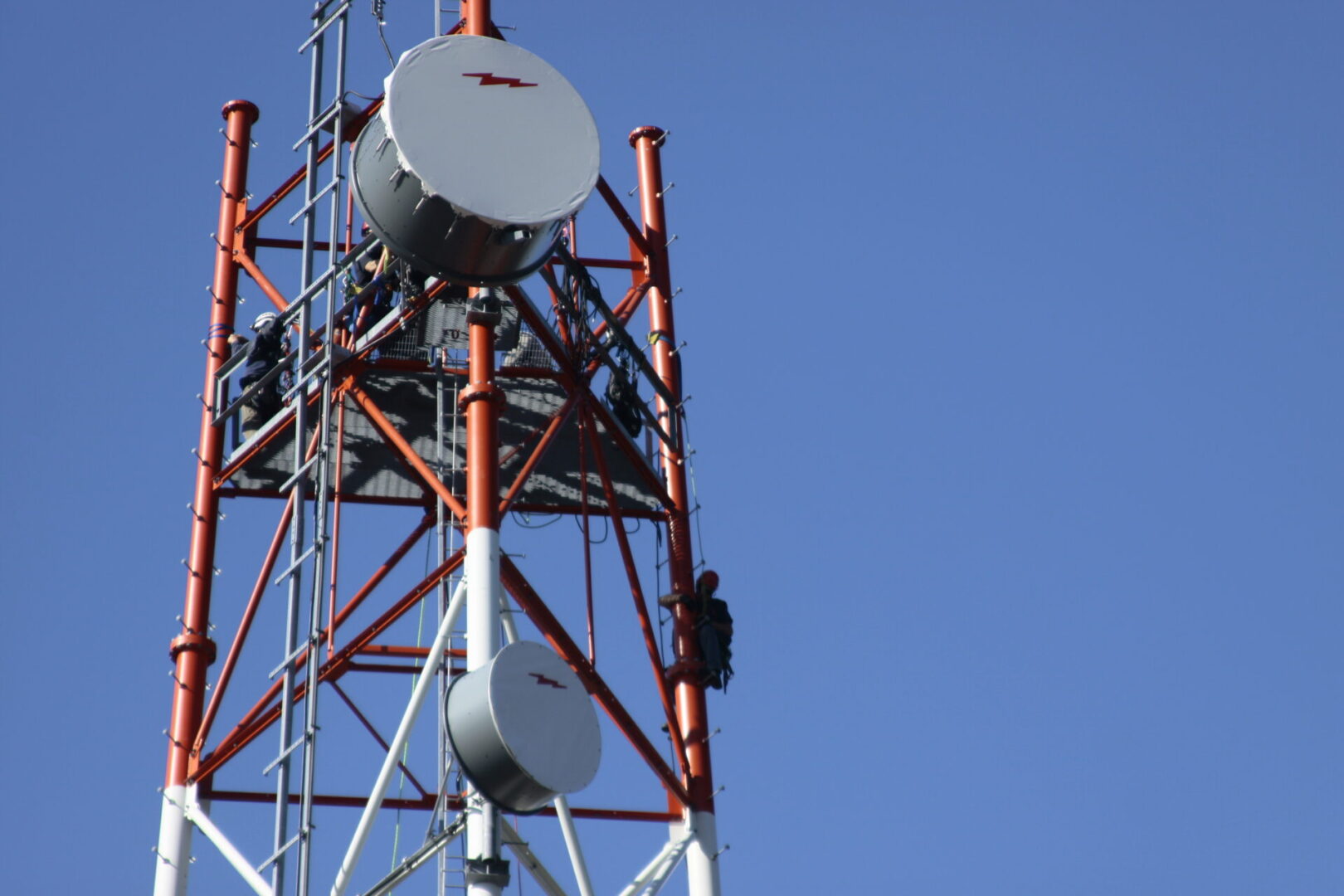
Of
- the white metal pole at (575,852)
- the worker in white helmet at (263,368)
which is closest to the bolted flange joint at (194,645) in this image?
the worker in white helmet at (263,368)

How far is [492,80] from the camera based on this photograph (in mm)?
21484

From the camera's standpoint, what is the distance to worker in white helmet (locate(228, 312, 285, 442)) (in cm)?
2459

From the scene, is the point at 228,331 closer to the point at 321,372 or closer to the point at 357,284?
the point at 357,284

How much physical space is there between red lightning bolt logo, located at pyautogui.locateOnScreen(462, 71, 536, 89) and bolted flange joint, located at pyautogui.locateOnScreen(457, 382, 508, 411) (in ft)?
9.70

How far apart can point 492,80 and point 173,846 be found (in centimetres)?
849

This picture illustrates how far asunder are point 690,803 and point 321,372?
7.09m

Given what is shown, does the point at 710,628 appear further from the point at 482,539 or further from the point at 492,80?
the point at 492,80

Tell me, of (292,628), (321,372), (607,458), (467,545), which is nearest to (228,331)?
(607,458)

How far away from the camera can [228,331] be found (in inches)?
1024

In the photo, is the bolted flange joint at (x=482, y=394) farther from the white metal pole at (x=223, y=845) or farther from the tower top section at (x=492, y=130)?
the white metal pole at (x=223, y=845)

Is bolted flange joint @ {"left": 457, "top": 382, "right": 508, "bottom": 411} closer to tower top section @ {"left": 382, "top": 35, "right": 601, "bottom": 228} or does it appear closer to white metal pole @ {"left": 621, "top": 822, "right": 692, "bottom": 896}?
tower top section @ {"left": 382, "top": 35, "right": 601, "bottom": 228}

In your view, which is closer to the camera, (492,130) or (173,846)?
(492,130)

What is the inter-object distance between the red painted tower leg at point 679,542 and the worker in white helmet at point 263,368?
14.8ft

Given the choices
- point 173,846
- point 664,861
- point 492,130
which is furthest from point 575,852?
point 492,130
